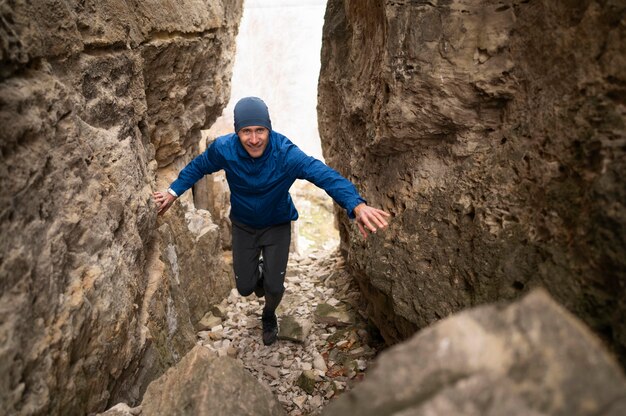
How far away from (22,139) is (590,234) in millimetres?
3262

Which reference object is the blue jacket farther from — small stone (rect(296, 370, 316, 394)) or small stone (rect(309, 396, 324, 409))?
small stone (rect(309, 396, 324, 409))

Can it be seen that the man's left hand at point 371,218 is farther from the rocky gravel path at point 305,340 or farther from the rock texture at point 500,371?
the rock texture at point 500,371

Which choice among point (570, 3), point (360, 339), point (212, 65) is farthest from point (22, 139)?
point (212, 65)

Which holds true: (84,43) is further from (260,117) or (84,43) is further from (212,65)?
(212,65)

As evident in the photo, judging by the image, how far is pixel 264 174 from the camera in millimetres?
4320

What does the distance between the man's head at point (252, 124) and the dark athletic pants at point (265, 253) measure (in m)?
1.05

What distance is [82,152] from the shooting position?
3.12 meters

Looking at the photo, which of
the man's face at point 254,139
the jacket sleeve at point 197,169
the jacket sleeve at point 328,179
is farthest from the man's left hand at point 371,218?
the jacket sleeve at point 197,169

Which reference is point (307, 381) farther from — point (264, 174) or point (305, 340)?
point (264, 174)

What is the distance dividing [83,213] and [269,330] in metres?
2.97

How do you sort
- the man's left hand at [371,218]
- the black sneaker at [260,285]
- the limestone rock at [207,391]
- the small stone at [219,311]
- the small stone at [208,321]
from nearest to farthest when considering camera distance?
the limestone rock at [207,391]
the man's left hand at [371,218]
the black sneaker at [260,285]
the small stone at [208,321]
the small stone at [219,311]

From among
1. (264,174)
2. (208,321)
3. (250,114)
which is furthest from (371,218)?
(208,321)

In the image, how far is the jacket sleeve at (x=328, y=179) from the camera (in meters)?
3.83

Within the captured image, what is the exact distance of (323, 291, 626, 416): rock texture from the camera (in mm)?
1349
